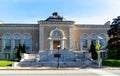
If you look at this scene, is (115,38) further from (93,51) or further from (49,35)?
(49,35)

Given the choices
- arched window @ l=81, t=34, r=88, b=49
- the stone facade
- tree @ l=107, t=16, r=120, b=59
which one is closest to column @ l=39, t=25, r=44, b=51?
the stone facade

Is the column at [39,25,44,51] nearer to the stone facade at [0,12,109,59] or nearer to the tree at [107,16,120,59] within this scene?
the stone facade at [0,12,109,59]

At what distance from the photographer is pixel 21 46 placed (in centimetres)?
6159

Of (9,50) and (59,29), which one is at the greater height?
(59,29)

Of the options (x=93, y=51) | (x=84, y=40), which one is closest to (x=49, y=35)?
(x=84, y=40)

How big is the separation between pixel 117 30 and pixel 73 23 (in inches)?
610

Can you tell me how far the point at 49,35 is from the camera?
61.6 metres

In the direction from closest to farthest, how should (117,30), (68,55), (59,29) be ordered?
(117,30), (68,55), (59,29)

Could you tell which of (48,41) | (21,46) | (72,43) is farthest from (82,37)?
(21,46)

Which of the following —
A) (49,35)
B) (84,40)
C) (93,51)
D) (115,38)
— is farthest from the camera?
(84,40)

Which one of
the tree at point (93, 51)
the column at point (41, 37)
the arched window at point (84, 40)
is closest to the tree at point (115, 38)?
the tree at point (93, 51)

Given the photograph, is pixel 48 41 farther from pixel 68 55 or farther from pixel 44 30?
pixel 68 55

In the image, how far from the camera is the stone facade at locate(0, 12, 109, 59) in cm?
6159

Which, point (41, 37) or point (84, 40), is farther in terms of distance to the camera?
point (84, 40)
